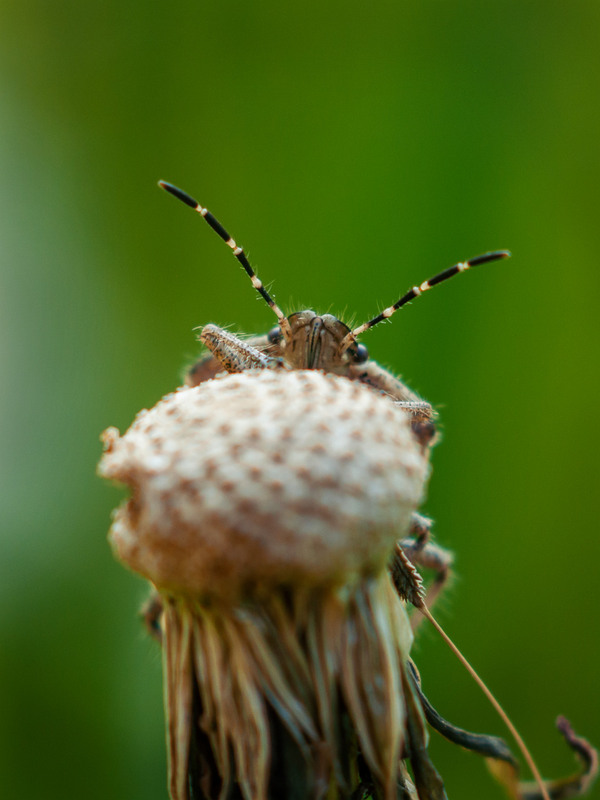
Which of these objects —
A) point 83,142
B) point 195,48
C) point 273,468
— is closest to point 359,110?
point 195,48

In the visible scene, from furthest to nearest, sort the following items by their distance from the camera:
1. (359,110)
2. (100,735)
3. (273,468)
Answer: (359,110) → (100,735) → (273,468)

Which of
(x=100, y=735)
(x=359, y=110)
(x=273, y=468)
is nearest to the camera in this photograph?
(x=273, y=468)

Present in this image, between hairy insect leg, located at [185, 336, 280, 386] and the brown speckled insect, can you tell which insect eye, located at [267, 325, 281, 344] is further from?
hairy insect leg, located at [185, 336, 280, 386]

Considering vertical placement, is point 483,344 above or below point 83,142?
below

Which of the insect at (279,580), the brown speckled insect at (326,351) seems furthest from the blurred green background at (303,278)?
the insect at (279,580)

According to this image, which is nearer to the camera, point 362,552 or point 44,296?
point 362,552

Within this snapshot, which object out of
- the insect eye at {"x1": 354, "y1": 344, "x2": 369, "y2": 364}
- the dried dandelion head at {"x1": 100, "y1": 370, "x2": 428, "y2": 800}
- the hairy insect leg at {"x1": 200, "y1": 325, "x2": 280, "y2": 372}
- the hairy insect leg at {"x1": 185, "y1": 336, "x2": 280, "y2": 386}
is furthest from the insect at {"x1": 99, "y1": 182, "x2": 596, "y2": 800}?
the hairy insect leg at {"x1": 185, "y1": 336, "x2": 280, "y2": 386}

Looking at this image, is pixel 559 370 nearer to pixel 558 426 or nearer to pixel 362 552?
pixel 558 426

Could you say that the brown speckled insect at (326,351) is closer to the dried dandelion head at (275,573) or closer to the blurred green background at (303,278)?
the blurred green background at (303,278)

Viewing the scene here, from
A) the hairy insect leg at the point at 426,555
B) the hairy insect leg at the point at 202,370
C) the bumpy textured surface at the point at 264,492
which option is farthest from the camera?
the hairy insect leg at the point at 202,370
